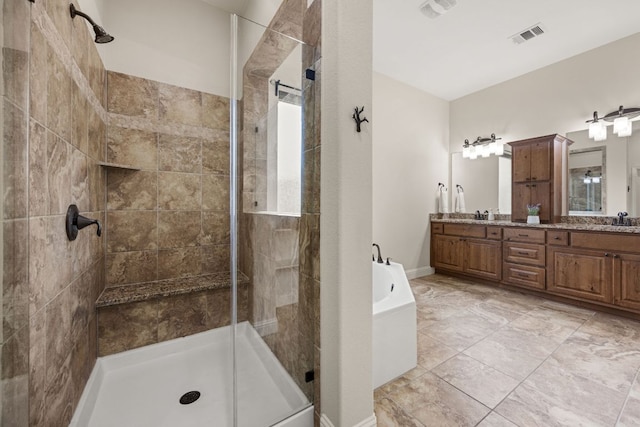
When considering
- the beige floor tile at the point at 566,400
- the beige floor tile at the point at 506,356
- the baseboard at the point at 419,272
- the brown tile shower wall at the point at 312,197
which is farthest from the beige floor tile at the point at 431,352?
the baseboard at the point at 419,272

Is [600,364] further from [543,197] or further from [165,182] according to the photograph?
[165,182]

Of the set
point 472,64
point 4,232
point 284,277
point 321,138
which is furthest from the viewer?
point 472,64

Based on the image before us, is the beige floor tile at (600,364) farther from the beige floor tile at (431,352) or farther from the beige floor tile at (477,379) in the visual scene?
the beige floor tile at (431,352)

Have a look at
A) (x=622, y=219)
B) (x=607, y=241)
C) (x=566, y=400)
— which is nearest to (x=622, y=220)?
(x=622, y=219)

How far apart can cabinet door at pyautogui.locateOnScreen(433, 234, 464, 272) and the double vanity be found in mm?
14

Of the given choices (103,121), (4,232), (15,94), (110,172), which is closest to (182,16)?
(103,121)

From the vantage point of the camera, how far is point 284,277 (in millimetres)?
1481

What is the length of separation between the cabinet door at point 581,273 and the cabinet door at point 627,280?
5 centimetres

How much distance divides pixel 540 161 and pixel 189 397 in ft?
14.2

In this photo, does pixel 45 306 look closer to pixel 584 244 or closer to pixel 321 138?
pixel 321 138

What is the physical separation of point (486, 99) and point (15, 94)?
4.89 metres

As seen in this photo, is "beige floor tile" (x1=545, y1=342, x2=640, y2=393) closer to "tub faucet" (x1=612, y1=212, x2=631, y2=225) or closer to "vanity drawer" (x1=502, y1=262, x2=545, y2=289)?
"vanity drawer" (x1=502, y1=262, x2=545, y2=289)

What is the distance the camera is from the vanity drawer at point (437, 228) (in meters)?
4.01

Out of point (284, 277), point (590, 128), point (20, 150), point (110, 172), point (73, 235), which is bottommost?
point (284, 277)
